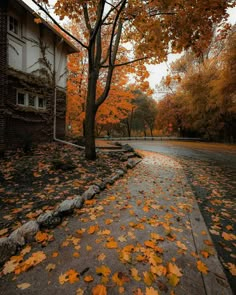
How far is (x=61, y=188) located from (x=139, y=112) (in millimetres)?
33326

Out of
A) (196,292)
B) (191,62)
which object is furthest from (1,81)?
(191,62)

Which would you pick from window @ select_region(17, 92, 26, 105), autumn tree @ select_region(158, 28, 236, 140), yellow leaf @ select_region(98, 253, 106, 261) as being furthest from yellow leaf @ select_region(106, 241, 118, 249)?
autumn tree @ select_region(158, 28, 236, 140)

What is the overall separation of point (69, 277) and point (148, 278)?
0.81m

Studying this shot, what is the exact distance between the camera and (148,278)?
173 cm

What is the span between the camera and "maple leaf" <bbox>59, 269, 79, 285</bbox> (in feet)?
5.54

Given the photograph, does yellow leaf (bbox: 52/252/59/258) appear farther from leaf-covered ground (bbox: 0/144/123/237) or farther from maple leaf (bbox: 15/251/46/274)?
leaf-covered ground (bbox: 0/144/123/237)

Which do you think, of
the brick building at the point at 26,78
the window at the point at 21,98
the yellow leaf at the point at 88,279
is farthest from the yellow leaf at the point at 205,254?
the window at the point at 21,98

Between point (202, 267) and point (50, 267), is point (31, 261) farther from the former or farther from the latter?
point (202, 267)

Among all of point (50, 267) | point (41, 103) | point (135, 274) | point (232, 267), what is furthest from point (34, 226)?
point (41, 103)

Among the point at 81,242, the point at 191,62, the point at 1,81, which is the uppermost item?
the point at 191,62

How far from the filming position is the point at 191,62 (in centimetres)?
2608

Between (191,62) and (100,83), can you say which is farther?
(191,62)

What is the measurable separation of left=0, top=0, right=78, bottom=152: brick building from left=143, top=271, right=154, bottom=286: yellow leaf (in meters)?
6.84

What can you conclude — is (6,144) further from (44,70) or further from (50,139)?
(44,70)
